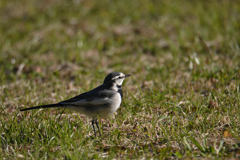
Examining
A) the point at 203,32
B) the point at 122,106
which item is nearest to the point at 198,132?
the point at 122,106

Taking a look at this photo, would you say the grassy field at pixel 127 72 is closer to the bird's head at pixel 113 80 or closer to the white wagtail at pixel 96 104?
the white wagtail at pixel 96 104

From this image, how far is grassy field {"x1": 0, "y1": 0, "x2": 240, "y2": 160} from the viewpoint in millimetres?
4391

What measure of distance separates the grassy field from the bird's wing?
26cm

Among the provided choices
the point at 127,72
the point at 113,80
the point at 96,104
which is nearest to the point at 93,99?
the point at 96,104

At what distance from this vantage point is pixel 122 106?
571cm

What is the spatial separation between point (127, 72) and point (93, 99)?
2.70 m

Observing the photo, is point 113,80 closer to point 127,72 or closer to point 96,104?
point 96,104

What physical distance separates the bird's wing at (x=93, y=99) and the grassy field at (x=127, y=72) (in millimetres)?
255

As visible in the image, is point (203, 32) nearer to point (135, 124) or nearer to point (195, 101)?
point (195, 101)

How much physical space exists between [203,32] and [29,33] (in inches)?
199

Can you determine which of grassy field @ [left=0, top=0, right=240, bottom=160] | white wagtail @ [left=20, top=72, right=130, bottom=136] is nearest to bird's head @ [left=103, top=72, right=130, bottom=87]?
white wagtail @ [left=20, top=72, right=130, bottom=136]

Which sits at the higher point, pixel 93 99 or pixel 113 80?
pixel 113 80

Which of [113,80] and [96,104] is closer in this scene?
[96,104]

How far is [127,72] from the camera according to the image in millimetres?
7668
